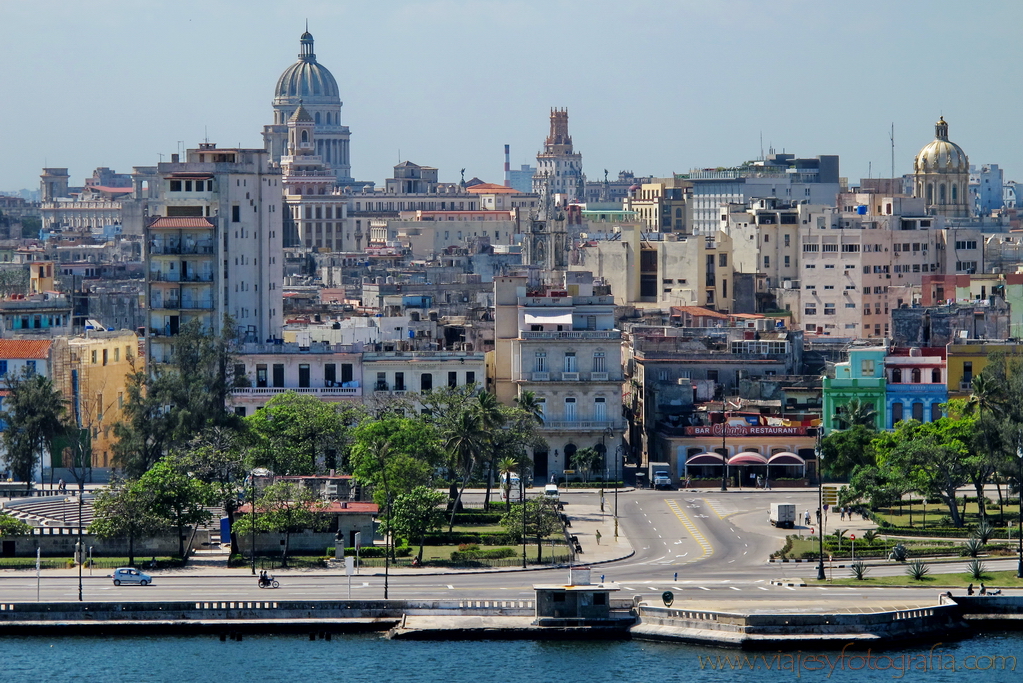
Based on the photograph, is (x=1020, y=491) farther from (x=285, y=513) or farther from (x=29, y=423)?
(x=29, y=423)

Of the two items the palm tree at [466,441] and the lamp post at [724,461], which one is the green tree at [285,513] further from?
the lamp post at [724,461]

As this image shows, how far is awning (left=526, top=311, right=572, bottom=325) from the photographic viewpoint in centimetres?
12381

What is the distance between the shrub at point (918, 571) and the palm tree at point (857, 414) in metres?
29.5

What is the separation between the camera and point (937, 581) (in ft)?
294

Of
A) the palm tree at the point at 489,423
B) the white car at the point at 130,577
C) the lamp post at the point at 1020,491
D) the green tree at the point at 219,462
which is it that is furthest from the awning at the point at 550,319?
the white car at the point at 130,577

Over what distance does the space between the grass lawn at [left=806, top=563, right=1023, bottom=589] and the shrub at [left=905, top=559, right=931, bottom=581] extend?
176 millimetres

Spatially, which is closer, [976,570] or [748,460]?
[976,570]

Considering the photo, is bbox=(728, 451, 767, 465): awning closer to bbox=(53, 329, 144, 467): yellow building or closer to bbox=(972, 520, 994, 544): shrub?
bbox=(972, 520, 994, 544): shrub

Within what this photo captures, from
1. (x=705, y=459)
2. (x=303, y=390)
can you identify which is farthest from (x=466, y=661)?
(x=303, y=390)

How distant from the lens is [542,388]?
12319 cm

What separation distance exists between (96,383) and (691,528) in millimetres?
35820

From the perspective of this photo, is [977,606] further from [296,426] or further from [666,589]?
[296,426]

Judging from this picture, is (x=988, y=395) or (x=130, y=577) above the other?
(x=988, y=395)

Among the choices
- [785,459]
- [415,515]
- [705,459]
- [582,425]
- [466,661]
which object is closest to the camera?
[466,661]
